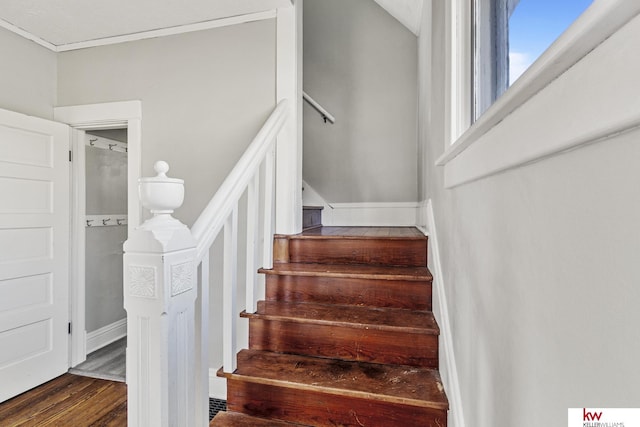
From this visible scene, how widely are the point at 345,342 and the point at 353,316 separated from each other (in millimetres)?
119

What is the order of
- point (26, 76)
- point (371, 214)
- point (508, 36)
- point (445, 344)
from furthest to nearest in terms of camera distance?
point (371, 214), point (26, 76), point (445, 344), point (508, 36)

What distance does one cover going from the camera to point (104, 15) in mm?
2072

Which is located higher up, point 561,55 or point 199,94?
point 199,94

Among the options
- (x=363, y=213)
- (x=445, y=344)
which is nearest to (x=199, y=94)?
(x=363, y=213)

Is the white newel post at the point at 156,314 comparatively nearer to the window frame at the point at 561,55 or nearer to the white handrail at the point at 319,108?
the window frame at the point at 561,55

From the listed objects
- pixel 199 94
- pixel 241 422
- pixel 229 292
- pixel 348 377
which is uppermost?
pixel 199 94

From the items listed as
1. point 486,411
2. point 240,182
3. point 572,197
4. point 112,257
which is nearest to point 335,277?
point 240,182

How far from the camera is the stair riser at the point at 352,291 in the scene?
1.67m

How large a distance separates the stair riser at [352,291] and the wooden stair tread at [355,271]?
36 millimetres

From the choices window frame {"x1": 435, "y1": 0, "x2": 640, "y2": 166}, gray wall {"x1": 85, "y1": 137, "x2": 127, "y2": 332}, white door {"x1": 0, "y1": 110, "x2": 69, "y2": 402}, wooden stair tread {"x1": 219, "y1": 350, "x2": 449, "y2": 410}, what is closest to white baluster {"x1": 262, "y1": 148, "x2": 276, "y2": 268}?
wooden stair tread {"x1": 219, "y1": 350, "x2": 449, "y2": 410}

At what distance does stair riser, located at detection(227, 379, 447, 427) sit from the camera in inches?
49.8

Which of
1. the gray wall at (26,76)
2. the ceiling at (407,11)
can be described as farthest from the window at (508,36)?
the gray wall at (26,76)

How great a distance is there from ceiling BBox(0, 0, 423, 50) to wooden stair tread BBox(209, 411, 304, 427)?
7.08ft
